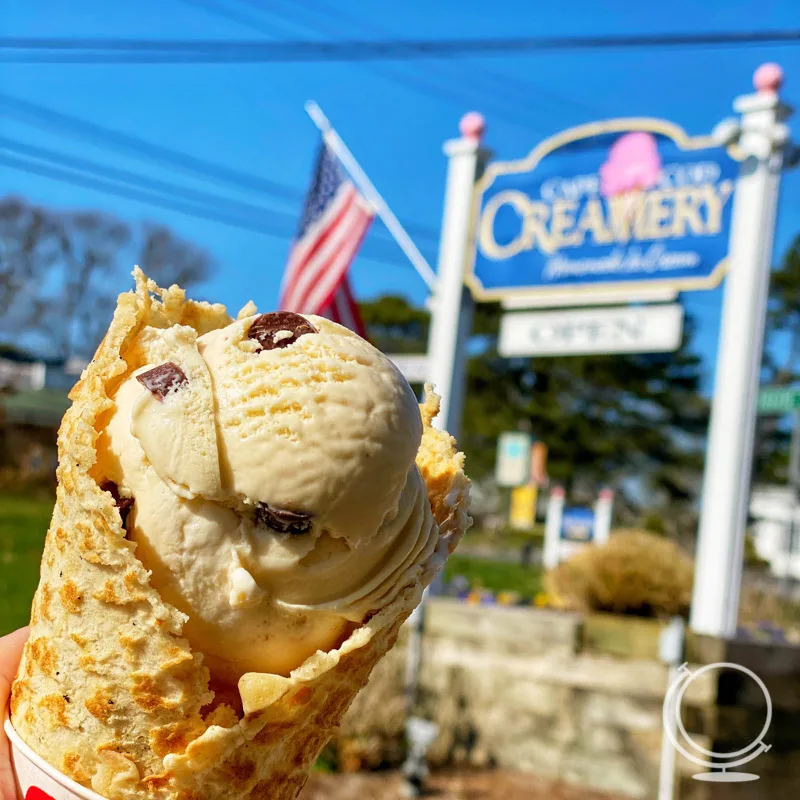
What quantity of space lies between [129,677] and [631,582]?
18.5ft

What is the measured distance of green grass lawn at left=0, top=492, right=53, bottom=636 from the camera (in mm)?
7914

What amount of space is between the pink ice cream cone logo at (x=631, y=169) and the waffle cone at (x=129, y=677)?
4948 mm

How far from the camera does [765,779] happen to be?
5.23m

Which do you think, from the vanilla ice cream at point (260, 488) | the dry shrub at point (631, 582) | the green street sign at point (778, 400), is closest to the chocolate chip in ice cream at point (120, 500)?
the vanilla ice cream at point (260, 488)

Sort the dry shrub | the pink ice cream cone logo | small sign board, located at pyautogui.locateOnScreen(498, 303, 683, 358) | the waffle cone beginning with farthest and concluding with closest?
1. the dry shrub
2. the pink ice cream cone logo
3. small sign board, located at pyautogui.locateOnScreen(498, 303, 683, 358)
4. the waffle cone

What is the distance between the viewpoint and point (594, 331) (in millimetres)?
6016

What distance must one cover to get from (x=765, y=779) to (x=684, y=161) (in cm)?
387

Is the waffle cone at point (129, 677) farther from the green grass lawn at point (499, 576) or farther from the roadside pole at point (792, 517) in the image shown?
the green grass lawn at point (499, 576)

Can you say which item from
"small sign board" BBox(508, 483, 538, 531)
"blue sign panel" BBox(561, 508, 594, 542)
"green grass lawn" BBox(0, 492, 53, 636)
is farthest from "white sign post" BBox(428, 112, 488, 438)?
"small sign board" BBox(508, 483, 538, 531)

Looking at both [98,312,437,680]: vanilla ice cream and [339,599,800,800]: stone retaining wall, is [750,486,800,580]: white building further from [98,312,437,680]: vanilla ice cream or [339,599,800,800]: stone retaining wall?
[98,312,437,680]: vanilla ice cream

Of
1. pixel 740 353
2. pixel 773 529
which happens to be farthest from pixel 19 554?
pixel 773 529

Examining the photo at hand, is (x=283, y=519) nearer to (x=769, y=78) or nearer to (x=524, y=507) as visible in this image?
(x=769, y=78)

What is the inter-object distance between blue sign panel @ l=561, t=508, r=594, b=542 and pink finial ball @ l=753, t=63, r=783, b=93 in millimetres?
6539

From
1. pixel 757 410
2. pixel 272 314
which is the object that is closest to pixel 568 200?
pixel 757 410
